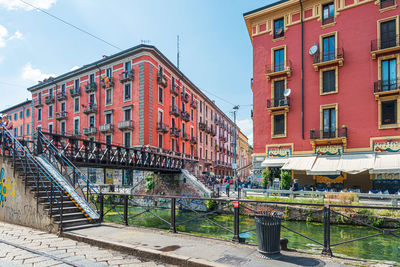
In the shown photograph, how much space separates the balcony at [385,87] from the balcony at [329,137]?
3.27 meters

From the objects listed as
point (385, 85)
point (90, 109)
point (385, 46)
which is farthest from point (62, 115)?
point (385, 46)

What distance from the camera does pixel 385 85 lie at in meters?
19.3

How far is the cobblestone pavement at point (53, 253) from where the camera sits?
577 centimetres

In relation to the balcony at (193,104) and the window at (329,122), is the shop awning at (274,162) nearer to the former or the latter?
the window at (329,122)

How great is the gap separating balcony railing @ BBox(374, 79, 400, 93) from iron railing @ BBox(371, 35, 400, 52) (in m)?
2.44

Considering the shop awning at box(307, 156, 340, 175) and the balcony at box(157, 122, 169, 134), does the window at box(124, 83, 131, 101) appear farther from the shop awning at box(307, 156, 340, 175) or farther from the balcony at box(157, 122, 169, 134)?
the shop awning at box(307, 156, 340, 175)

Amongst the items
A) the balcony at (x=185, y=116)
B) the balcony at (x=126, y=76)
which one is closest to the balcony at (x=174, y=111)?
the balcony at (x=185, y=116)

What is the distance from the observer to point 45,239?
7.59 meters

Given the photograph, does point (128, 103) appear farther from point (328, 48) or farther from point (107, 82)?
point (328, 48)

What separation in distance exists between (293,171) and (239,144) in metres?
49.2

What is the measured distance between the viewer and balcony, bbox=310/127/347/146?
20375 millimetres

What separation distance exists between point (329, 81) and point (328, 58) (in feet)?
5.86

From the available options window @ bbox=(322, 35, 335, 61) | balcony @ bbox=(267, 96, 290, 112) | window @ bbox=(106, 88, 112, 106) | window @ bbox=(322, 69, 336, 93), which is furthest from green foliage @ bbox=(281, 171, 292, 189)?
window @ bbox=(106, 88, 112, 106)

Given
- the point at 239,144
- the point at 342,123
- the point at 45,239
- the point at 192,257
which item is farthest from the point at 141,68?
the point at 239,144
